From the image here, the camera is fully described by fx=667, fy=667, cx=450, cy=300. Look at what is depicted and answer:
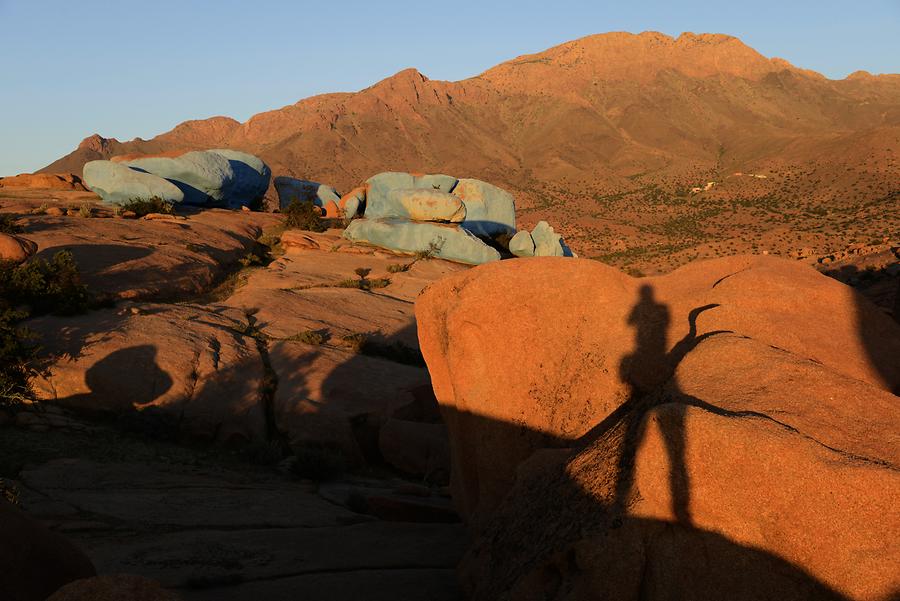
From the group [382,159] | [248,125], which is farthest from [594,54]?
[248,125]

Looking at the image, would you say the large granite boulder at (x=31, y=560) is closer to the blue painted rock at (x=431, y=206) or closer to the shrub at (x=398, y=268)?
the shrub at (x=398, y=268)

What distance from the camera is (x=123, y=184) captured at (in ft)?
109

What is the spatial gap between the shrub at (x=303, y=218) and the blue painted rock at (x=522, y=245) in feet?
32.8

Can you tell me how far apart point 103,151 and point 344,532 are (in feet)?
560

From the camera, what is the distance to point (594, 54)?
17488 centimetres

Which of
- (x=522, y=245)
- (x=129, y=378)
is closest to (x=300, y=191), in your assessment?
(x=522, y=245)

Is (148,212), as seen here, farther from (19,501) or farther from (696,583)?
(696,583)

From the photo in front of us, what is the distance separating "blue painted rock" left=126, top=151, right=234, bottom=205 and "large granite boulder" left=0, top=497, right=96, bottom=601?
34.3 meters

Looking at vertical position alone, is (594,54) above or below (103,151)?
above

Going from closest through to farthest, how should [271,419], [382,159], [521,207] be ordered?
[271,419] < [521,207] < [382,159]

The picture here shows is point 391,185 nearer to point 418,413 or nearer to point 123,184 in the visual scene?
point 123,184

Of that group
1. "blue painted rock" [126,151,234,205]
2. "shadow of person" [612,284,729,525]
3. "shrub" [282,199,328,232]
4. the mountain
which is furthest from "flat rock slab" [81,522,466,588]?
the mountain

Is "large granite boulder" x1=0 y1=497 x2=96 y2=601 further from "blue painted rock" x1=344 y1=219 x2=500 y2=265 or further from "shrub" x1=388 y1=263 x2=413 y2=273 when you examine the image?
"blue painted rock" x1=344 y1=219 x2=500 y2=265

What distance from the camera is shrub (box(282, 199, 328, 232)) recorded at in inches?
1366
